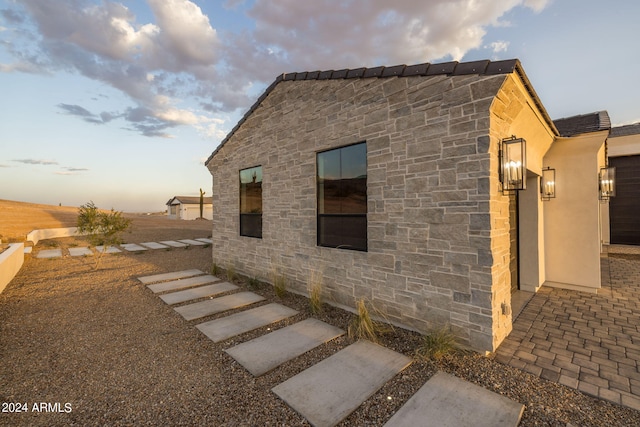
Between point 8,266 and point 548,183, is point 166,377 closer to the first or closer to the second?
point 8,266

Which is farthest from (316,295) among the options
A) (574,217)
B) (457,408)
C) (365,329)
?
(574,217)

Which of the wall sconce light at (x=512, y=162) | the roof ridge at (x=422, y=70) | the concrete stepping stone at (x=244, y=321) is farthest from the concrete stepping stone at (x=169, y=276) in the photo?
the wall sconce light at (x=512, y=162)

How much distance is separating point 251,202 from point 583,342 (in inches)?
283

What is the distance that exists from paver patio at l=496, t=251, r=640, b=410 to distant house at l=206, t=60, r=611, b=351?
332 millimetres

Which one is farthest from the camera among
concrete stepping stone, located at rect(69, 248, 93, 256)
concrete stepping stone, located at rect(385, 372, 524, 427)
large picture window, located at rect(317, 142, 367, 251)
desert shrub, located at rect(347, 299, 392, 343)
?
concrete stepping stone, located at rect(69, 248, 93, 256)

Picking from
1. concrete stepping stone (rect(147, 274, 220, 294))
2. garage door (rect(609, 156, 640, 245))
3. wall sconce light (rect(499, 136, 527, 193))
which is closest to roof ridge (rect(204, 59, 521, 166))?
wall sconce light (rect(499, 136, 527, 193))

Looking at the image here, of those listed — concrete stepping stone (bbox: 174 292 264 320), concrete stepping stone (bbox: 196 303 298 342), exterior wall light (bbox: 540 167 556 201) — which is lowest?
concrete stepping stone (bbox: 196 303 298 342)

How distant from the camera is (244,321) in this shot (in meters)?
4.46

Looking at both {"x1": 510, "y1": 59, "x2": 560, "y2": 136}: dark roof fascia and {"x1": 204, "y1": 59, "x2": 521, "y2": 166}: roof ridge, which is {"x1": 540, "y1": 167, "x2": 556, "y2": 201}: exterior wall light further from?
{"x1": 204, "y1": 59, "x2": 521, "y2": 166}: roof ridge

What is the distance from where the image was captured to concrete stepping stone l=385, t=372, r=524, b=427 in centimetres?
221

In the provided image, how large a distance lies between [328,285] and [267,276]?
220 centimetres

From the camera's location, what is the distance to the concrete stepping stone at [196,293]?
5.57 m

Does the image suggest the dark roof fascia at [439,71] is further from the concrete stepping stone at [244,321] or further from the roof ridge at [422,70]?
the concrete stepping stone at [244,321]

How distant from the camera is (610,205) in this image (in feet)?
40.1
